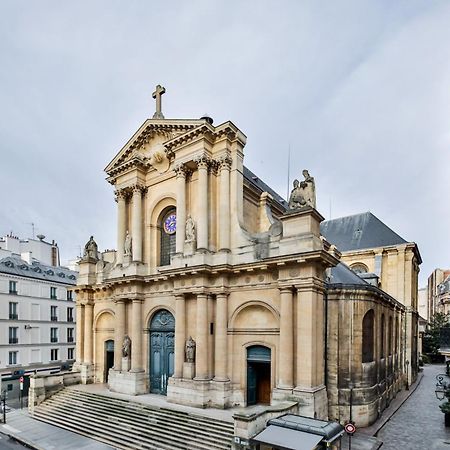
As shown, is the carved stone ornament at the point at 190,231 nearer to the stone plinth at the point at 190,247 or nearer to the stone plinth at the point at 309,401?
the stone plinth at the point at 190,247

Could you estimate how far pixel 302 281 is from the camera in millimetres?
15383

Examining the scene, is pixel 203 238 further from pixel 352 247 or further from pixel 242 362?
pixel 352 247

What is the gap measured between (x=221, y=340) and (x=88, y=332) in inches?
479

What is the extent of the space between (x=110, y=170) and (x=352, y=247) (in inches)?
877

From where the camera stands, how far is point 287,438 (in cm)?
1161

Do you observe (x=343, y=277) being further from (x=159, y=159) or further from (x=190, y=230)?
(x=159, y=159)

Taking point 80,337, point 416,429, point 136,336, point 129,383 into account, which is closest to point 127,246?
point 136,336

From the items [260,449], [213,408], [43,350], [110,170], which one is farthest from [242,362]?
[43,350]

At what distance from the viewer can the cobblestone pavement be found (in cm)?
1498

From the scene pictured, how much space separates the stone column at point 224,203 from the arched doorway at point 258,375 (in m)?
5.10

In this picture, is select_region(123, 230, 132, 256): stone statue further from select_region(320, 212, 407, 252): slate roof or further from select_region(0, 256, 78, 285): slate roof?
select_region(320, 212, 407, 252): slate roof

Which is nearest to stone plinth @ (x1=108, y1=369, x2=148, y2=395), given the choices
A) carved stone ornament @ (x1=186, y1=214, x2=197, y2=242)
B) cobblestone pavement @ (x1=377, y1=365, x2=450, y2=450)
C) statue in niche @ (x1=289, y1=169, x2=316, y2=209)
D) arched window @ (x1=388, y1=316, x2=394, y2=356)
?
carved stone ornament @ (x1=186, y1=214, x2=197, y2=242)

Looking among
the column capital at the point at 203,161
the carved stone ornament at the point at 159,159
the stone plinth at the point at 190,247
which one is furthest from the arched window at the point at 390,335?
the carved stone ornament at the point at 159,159

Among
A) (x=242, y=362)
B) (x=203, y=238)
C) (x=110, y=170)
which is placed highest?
(x=110, y=170)
